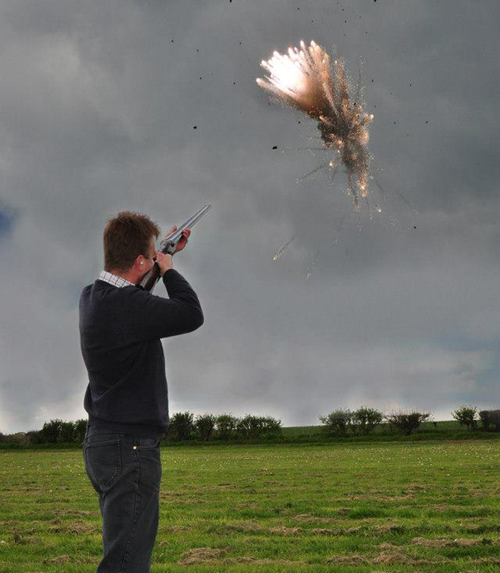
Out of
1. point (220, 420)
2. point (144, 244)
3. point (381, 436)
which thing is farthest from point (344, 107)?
point (220, 420)

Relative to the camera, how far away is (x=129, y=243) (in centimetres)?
412

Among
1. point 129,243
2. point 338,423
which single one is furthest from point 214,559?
point 338,423

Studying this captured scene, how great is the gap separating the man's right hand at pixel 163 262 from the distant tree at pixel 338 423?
237 feet

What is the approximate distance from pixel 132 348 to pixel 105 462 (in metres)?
0.74

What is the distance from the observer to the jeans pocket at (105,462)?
3887mm

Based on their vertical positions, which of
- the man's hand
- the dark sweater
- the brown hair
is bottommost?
the dark sweater

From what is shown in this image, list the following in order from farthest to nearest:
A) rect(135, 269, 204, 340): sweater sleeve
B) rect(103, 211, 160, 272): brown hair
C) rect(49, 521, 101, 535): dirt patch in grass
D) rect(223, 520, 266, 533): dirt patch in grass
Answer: rect(49, 521, 101, 535): dirt patch in grass, rect(223, 520, 266, 533): dirt patch in grass, rect(103, 211, 160, 272): brown hair, rect(135, 269, 204, 340): sweater sleeve

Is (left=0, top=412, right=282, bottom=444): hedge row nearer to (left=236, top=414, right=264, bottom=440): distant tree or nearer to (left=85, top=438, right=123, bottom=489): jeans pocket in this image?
(left=236, top=414, right=264, bottom=440): distant tree

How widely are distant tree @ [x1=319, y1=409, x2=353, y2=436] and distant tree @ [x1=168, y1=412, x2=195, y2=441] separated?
16740 millimetres

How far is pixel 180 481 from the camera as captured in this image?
72.3ft

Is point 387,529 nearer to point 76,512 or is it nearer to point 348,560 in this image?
point 348,560

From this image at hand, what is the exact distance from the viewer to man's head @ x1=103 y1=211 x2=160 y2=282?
13.5ft

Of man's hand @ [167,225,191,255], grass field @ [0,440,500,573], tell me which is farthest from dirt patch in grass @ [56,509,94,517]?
man's hand @ [167,225,191,255]

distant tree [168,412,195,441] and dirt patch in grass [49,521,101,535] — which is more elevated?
distant tree [168,412,195,441]
